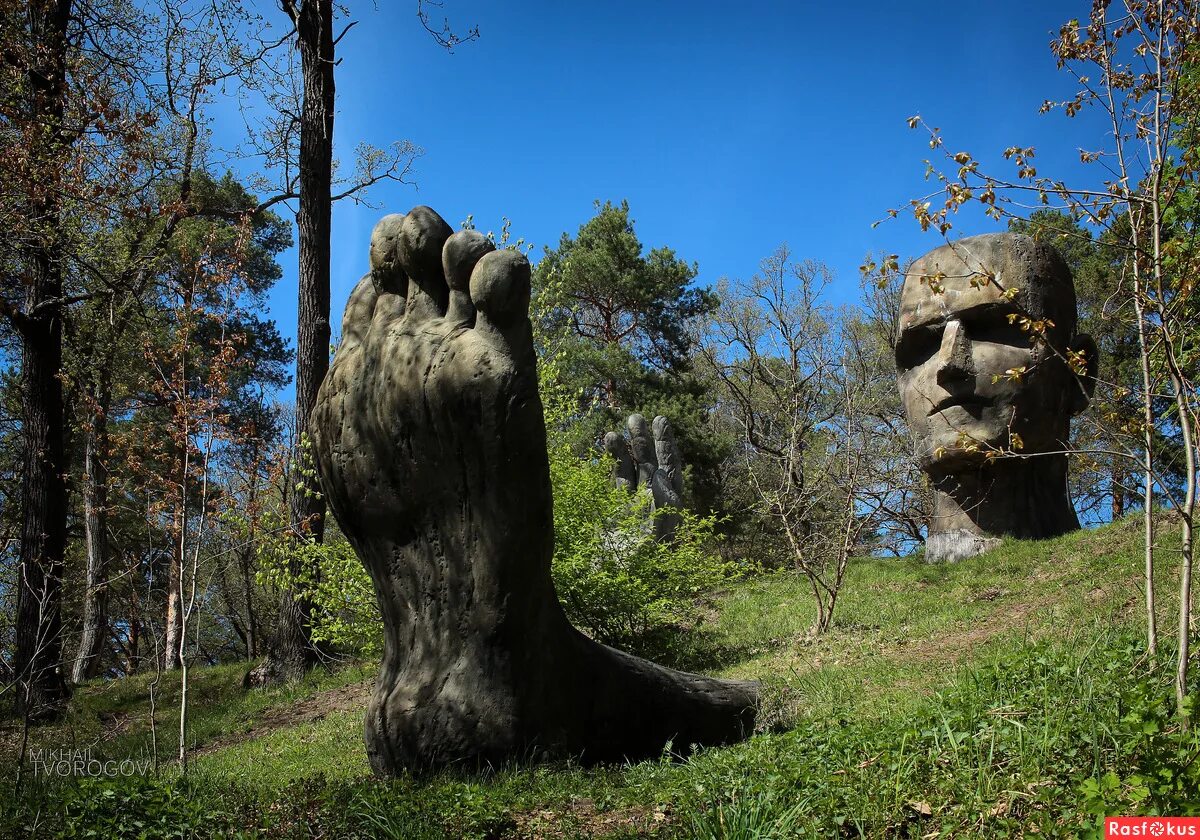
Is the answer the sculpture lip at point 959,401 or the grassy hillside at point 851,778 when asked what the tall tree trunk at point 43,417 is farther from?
the sculpture lip at point 959,401

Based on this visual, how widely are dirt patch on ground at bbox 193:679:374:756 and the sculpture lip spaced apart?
29.2 feet

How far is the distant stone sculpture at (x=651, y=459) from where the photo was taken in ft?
64.7

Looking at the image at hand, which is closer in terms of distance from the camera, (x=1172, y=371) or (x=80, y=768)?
(x=1172, y=371)

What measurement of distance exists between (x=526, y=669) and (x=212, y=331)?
20478mm

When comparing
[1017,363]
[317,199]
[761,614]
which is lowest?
[761,614]

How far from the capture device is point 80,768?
8109 millimetres

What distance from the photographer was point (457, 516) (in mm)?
5492

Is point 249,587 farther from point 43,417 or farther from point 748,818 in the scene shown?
point 748,818

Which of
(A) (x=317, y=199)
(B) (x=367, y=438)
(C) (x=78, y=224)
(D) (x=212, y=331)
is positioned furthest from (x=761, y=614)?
(D) (x=212, y=331)

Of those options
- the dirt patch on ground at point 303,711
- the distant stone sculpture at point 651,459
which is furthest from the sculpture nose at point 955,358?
the dirt patch on ground at point 303,711

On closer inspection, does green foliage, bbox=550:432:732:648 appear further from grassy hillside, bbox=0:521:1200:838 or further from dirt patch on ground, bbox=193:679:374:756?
dirt patch on ground, bbox=193:679:374:756

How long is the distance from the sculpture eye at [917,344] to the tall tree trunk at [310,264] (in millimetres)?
8829

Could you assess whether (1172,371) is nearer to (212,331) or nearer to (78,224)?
(78,224)

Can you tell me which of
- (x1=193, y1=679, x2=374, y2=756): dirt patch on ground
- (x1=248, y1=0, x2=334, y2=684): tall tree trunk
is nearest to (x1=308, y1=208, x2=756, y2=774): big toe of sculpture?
(x1=193, y1=679, x2=374, y2=756): dirt patch on ground
